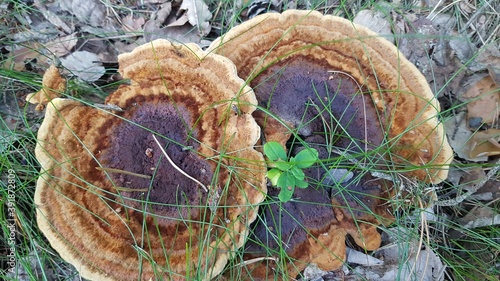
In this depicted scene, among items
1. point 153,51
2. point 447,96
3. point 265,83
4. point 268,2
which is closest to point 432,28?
point 447,96

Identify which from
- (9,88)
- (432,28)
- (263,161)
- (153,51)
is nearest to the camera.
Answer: (263,161)

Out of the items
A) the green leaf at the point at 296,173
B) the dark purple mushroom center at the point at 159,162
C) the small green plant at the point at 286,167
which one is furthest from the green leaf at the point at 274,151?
the dark purple mushroom center at the point at 159,162

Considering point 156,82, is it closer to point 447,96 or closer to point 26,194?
point 26,194

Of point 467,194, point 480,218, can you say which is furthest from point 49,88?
point 480,218

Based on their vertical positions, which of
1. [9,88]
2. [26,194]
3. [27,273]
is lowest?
[27,273]

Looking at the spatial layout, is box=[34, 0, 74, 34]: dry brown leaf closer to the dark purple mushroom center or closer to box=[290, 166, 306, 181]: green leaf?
the dark purple mushroom center

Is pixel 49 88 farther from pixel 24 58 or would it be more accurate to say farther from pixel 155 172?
pixel 24 58
